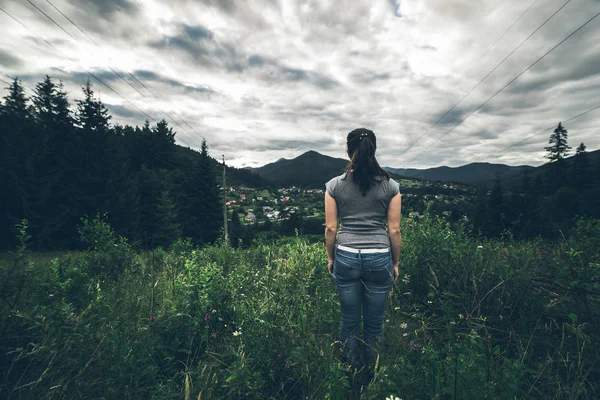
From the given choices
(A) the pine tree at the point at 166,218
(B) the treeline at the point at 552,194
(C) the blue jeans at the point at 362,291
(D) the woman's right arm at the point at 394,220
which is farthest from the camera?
(A) the pine tree at the point at 166,218

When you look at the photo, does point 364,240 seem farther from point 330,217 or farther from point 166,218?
point 166,218

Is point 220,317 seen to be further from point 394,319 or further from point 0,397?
point 394,319

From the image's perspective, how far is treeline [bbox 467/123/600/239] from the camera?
23.8 m

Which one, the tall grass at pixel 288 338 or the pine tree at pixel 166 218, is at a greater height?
the tall grass at pixel 288 338

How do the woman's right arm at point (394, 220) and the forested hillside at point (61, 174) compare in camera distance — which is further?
the forested hillside at point (61, 174)

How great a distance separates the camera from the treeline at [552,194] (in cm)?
2378

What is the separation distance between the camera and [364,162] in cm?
223

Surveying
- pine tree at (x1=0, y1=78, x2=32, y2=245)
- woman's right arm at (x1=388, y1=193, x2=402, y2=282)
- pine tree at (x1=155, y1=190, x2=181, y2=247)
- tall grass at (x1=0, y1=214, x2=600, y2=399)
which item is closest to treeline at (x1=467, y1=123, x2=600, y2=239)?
tall grass at (x1=0, y1=214, x2=600, y2=399)

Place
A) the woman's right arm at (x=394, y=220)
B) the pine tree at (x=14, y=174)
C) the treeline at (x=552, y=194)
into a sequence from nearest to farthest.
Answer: the woman's right arm at (x=394, y=220), the pine tree at (x=14, y=174), the treeline at (x=552, y=194)

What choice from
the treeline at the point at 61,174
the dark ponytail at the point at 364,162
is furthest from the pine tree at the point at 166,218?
the dark ponytail at the point at 364,162

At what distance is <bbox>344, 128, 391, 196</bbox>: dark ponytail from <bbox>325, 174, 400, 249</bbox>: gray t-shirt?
0.17 feet

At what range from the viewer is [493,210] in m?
30.9

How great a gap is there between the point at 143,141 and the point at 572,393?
49.8m

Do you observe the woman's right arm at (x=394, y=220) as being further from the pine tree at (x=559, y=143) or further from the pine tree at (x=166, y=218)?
the pine tree at (x=559, y=143)
